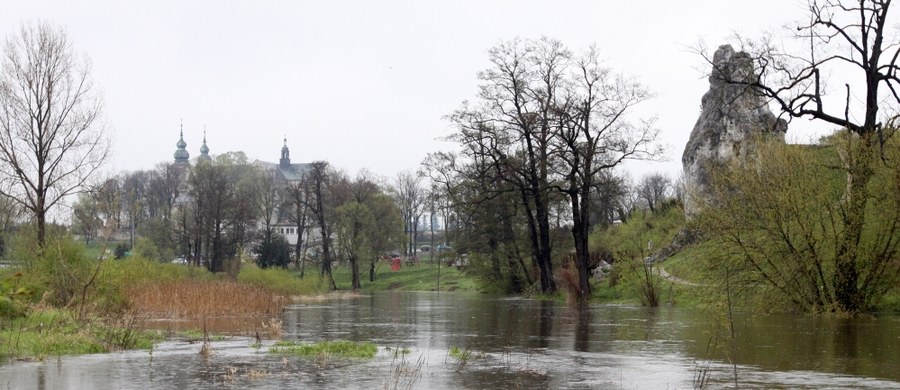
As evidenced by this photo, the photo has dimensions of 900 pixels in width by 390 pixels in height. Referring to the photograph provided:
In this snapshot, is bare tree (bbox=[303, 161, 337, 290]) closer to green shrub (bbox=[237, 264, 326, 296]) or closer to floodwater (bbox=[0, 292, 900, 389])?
green shrub (bbox=[237, 264, 326, 296])

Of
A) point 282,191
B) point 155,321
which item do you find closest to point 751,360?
point 155,321

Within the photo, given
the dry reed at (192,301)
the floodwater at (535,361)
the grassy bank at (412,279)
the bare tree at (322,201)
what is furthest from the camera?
the grassy bank at (412,279)

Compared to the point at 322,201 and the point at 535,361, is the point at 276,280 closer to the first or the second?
the point at 322,201

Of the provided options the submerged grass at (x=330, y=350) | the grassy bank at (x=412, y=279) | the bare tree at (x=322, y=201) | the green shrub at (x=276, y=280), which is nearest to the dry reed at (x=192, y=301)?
the submerged grass at (x=330, y=350)

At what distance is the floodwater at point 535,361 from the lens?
45.7 feet

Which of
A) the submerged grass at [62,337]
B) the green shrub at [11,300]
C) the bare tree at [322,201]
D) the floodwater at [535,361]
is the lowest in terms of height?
the floodwater at [535,361]

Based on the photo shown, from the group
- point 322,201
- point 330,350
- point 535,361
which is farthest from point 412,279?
point 535,361

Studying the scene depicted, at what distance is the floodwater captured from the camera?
13922 millimetres

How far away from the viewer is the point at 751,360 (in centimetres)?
1694

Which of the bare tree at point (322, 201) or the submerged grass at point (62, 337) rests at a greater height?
the bare tree at point (322, 201)

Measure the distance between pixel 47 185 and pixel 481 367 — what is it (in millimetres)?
25696

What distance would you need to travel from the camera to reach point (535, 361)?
17312 mm

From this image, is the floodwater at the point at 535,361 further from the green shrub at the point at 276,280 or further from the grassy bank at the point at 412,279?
the grassy bank at the point at 412,279

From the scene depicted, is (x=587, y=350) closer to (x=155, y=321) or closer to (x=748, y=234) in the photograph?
(x=748, y=234)
